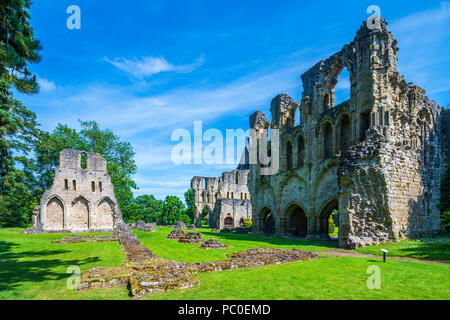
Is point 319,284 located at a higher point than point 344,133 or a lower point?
lower

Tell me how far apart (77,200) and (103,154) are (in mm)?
10196

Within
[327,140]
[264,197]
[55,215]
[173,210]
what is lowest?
[173,210]

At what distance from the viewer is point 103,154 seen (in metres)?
37.8

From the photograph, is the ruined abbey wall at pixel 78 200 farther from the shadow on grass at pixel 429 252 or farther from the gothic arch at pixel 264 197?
the shadow on grass at pixel 429 252

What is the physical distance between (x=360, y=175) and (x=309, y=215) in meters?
7.18

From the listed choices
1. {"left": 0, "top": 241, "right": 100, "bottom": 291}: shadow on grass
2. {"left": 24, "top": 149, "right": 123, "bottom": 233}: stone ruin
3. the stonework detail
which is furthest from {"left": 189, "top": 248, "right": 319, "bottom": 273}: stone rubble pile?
the stonework detail

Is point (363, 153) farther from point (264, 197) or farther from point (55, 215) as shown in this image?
point (55, 215)

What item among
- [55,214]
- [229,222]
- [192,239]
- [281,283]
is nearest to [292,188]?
[192,239]

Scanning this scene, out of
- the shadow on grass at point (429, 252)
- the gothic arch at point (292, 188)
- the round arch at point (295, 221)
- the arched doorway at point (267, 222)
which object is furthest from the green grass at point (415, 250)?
the arched doorway at point (267, 222)

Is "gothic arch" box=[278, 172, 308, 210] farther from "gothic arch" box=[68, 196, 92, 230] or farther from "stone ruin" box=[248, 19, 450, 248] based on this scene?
"gothic arch" box=[68, 196, 92, 230]

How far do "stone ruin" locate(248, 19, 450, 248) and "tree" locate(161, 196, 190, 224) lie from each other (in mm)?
22516

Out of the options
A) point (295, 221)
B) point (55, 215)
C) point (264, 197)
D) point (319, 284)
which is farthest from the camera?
point (264, 197)

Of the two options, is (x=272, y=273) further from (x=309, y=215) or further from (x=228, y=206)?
(x=228, y=206)
